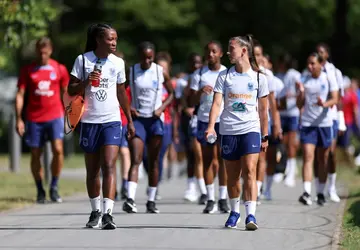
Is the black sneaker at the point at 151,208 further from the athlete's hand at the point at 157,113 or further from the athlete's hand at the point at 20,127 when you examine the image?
the athlete's hand at the point at 20,127

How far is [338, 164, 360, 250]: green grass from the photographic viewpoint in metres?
11.7

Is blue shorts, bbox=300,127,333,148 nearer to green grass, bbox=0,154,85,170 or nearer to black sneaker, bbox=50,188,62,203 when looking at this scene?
black sneaker, bbox=50,188,62,203

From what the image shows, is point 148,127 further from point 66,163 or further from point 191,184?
point 66,163

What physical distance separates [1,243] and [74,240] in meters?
0.69

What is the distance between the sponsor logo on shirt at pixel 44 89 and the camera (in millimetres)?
16984

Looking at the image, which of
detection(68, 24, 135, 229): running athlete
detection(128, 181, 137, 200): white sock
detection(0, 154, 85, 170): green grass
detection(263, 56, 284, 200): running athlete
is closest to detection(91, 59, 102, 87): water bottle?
detection(68, 24, 135, 229): running athlete

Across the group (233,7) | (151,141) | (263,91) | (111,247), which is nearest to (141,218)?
(151,141)

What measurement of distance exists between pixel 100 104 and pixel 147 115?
2.63 metres

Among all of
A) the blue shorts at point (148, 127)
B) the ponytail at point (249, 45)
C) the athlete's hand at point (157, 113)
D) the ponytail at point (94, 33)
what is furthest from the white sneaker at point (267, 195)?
the ponytail at point (94, 33)

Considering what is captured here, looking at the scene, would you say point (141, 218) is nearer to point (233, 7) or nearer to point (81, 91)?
point (81, 91)

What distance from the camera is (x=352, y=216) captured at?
47.4ft

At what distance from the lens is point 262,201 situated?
1750 cm

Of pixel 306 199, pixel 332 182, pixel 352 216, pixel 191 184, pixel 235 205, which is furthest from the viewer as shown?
pixel 191 184

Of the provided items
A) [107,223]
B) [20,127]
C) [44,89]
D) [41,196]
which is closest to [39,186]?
[41,196]
